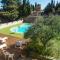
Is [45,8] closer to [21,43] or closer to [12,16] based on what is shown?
[12,16]

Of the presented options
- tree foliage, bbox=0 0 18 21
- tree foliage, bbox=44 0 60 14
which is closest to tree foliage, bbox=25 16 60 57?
tree foliage, bbox=0 0 18 21

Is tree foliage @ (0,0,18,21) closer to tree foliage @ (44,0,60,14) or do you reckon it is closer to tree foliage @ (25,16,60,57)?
tree foliage @ (44,0,60,14)

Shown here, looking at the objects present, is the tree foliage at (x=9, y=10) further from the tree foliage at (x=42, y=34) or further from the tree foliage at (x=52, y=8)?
the tree foliage at (x=42, y=34)

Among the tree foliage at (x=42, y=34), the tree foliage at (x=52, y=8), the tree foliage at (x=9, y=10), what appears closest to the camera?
the tree foliage at (x=42, y=34)

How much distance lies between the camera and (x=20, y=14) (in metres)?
43.6

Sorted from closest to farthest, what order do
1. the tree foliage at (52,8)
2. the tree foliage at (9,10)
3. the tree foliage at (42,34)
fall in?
1. the tree foliage at (42,34)
2. the tree foliage at (9,10)
3. the tree foliage at (52,8)

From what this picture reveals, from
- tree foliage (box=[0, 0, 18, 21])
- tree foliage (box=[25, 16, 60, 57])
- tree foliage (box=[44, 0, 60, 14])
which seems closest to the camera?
tree foliage (box=[25, 16, 60, 57])

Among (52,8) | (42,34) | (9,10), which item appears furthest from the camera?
(52,8)

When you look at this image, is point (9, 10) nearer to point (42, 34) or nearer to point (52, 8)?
point (52, 8)

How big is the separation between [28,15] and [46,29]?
30.8 metres

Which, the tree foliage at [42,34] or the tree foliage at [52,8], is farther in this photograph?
the tree foliage at [52,8]

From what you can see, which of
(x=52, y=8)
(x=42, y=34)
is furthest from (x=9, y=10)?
(x=42, y=34)

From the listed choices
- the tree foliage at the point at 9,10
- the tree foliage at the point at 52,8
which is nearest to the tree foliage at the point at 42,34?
the tree foliage at the point at 9,10

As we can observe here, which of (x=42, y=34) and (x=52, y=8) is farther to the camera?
(x=52, y=8)
